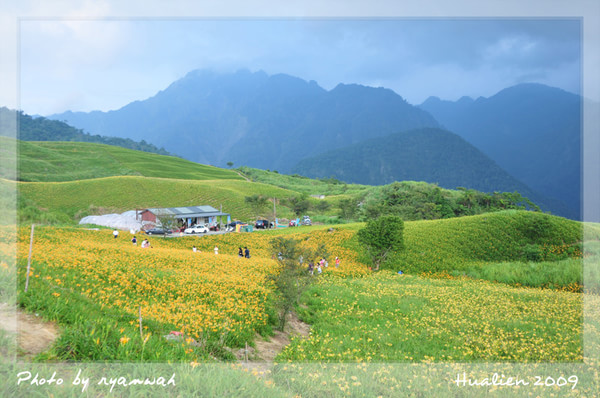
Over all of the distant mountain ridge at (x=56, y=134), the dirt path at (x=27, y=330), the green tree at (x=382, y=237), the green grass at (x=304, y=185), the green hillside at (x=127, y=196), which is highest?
the distant mountain ridge at (x=56, y=134)

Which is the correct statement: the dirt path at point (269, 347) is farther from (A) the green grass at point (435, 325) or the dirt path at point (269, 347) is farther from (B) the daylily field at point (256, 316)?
(A) the green grass at point (435, 325)

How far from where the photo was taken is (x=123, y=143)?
640 ft

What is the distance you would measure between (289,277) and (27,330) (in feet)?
26.0

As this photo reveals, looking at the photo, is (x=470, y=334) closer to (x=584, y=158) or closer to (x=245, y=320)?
(x=584, y=158)

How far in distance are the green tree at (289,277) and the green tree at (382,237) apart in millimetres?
14310

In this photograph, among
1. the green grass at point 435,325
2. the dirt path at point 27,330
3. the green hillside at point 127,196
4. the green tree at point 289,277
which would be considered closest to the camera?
the dirt path at point 27,330

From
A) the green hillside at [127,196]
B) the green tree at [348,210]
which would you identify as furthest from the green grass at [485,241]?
the green hillside at [127,196]

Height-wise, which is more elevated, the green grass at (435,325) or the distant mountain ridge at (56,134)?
the distant mountain ridge at (56,134)

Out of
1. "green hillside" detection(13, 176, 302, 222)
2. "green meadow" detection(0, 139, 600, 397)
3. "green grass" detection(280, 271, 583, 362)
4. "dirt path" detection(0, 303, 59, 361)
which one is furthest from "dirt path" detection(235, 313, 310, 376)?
"green hillside" detection(13, 176, 302, 222)

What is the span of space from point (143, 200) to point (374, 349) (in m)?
64.2

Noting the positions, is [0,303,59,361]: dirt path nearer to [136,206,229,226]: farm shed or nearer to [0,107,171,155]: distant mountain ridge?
[136,206,229,226]: farm shed

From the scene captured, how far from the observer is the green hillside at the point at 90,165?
86.6 m

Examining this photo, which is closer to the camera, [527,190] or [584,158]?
[584,158]

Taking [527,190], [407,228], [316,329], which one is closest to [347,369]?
[316,329]
